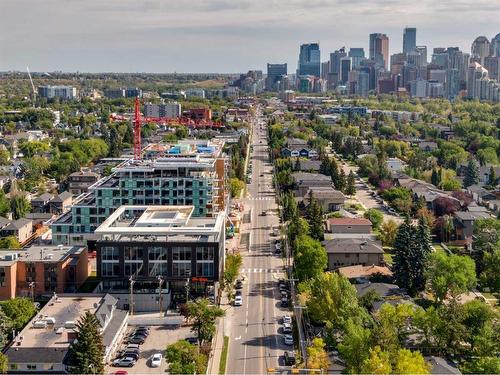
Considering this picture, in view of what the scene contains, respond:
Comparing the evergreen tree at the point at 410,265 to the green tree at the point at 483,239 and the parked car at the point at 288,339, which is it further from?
the parked car at the point at 288,339

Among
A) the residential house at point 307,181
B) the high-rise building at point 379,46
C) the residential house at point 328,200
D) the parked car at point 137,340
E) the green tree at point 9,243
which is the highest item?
the high-rise building at point 379,46

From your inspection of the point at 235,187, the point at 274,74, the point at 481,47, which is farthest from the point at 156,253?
the point at 274,74

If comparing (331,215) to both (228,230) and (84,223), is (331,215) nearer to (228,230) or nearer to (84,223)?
(228,230)

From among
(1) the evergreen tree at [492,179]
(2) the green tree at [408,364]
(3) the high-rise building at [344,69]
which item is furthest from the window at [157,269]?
(3) the high-rise building at [344,69]

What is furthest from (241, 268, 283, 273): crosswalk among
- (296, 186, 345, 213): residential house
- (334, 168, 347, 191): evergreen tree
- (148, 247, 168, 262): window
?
(334, 168, 347, 191): evergreen tree

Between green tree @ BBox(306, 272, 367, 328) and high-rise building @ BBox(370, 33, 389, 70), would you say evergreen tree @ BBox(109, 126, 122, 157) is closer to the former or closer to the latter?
green tree @ BBox(306, 272, 367, 328)

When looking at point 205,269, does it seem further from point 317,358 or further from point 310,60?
point 310,60
